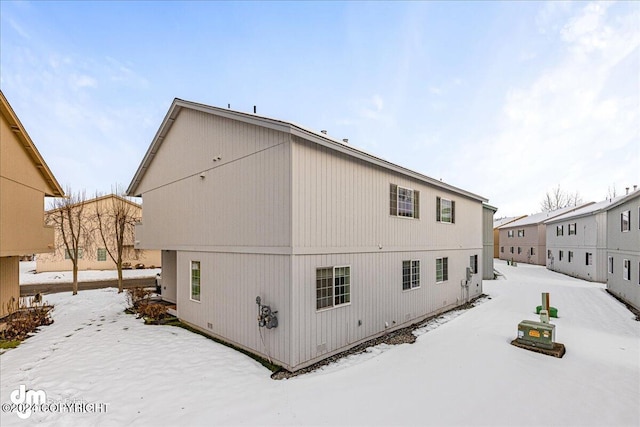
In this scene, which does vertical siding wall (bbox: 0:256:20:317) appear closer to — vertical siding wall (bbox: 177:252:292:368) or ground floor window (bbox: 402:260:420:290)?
vertical siding wall (bbox: 177:252:292:368)

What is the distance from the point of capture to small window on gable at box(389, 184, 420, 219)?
10250 mm

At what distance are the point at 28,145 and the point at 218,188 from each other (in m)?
8.80

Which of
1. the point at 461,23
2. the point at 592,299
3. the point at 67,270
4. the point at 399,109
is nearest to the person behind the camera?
the point at 461,23

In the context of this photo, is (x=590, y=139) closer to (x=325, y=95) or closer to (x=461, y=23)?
(x=461, y=23)

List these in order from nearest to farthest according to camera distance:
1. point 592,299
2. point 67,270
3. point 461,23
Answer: point 461,23, point 592,299, point 67,270

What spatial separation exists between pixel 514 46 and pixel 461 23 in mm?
2576

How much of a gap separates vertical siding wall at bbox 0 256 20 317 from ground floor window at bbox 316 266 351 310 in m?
13.3

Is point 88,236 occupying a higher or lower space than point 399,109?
lower

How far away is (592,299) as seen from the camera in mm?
15312

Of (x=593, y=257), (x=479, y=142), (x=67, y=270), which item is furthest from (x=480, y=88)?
(x=67, y=270)

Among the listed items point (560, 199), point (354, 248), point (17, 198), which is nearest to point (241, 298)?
point (354, 248)

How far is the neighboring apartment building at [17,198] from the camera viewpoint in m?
10.1

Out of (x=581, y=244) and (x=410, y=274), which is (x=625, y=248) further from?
(x=410, y=274)

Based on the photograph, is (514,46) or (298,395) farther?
(514,46)
